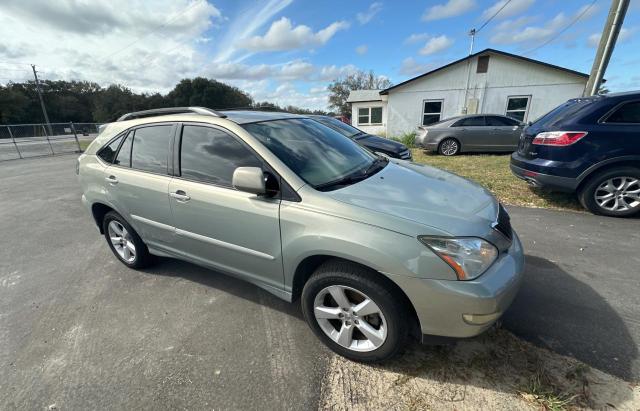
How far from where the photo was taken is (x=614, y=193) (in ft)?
13.9

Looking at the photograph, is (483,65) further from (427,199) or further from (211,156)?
(211,156)

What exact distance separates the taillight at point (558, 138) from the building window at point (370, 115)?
17502 mm

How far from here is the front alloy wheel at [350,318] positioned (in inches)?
Answer: 77.7

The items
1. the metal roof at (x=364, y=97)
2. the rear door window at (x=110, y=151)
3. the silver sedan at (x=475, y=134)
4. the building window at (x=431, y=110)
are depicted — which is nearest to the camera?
the rear door window at (x=110, y=151)

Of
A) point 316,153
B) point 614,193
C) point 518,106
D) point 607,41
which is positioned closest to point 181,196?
point 316,153

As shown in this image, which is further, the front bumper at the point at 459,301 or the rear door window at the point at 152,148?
the rear door window at the point at 152,148

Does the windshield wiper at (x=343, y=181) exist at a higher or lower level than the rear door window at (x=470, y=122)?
lower

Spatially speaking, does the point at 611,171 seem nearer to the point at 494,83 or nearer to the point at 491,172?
the point at 491,172

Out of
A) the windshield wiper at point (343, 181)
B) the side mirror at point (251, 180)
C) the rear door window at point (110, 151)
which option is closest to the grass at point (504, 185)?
the windshield wiper at point (343, 181)

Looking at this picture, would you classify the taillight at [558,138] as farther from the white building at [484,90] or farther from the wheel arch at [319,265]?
the white building at [484,90]

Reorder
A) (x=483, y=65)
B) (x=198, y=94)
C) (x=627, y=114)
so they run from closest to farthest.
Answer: (x=627, y=114)
(x=483, y=65)
(x=198, y=94)

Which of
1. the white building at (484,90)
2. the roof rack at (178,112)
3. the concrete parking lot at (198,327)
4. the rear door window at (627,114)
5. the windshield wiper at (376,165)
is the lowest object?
the concrete parking lot at (198,327)

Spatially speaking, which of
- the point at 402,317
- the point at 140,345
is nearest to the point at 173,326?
the point at 140,345

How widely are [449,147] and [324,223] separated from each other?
400 inches
